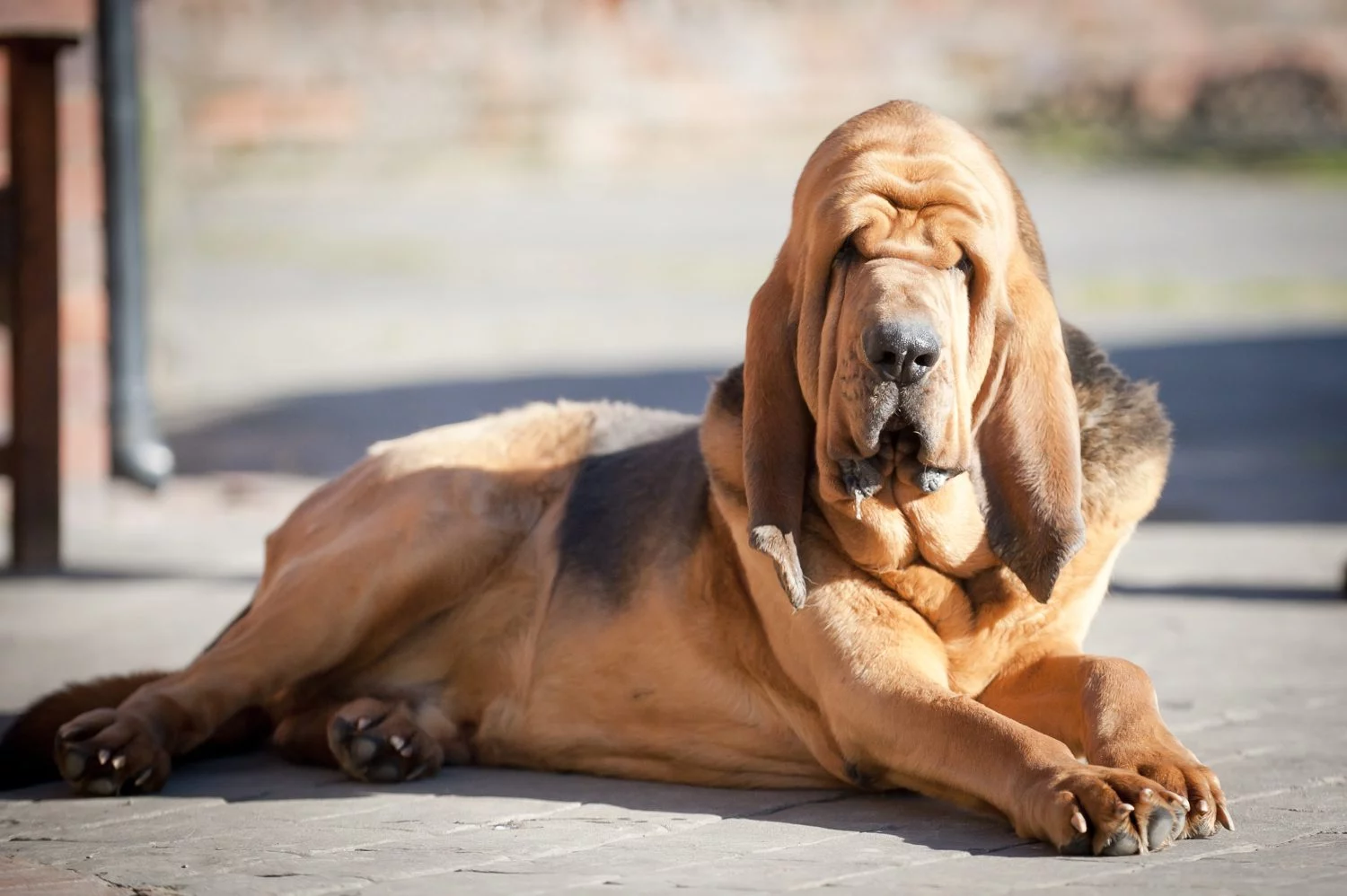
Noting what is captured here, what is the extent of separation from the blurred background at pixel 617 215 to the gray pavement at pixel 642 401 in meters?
0.07

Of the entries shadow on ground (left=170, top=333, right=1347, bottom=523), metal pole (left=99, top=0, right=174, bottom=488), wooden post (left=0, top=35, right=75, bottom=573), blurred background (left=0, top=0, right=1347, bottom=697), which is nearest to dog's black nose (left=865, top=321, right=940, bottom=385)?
blurred background (left=0, top=0, right=1347, bottom=697)

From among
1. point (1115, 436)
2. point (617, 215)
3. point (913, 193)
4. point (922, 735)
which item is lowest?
point (617, 215)

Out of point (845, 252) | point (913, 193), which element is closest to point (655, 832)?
point (845, 252)

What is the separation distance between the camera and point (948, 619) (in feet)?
14.1

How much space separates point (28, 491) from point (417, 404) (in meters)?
4.63

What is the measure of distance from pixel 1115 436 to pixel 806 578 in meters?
0.82

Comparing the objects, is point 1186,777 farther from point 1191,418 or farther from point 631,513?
point 1191,418

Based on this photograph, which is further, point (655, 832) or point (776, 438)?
point (776, 438)

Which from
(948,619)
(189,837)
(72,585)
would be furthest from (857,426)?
(72,585)

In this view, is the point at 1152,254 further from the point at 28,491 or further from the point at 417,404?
the point at 28,491

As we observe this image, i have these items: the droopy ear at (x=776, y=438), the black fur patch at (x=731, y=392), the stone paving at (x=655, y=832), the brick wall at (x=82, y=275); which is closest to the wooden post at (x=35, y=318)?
the brick wall at (x=82, y=275)

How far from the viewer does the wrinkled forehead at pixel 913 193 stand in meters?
4.01

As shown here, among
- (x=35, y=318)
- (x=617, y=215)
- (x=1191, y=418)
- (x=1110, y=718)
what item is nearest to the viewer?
(x=1110, y=718)

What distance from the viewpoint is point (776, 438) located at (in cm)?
421
